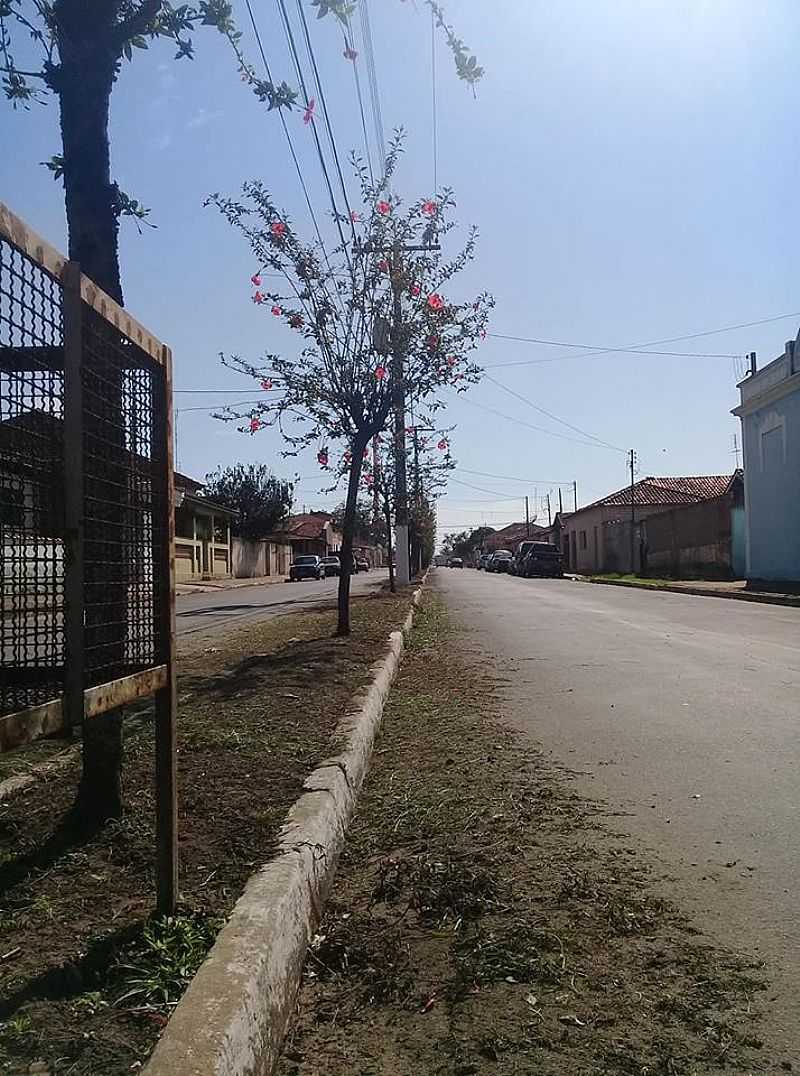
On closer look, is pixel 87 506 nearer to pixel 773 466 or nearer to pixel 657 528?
pixel 773 466

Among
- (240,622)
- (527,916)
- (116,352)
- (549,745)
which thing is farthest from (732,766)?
(240,622)

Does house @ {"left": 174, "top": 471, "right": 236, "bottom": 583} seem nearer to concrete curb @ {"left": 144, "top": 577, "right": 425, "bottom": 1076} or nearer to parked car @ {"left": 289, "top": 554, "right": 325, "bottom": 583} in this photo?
parked car @ {"left": 289, "top": 554, "right": 325, "bottom": 583}

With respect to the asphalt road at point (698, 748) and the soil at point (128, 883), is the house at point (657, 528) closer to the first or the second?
the asphalt road at point (698, 748)

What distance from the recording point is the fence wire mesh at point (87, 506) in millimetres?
2436

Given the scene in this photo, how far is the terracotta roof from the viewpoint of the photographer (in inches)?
2413

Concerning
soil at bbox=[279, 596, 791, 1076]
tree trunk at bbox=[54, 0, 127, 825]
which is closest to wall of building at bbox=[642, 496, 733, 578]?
soil at bbox=[279, 596, 791, 1076]

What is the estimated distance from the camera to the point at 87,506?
2.95 metres

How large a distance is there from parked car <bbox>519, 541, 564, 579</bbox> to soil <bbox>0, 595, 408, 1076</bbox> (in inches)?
1760

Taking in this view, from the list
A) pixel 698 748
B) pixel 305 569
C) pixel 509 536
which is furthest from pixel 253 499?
pixel 509 536

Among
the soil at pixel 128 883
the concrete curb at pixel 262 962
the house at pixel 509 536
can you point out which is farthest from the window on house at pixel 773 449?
the house at pixel 509 536

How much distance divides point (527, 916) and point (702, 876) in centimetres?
88

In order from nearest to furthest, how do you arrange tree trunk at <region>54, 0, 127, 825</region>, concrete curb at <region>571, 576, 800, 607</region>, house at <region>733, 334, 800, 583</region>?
1. tree trunk at <region>54, 0, 127, 825</region>
2. concrete curb at <region>571, 576, 800, 607</region>
3. house at <region>733, 334, 800, 583</region>

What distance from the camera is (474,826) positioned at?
4.68 meters

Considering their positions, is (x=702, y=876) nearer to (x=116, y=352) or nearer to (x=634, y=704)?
(x=116, y=352)
